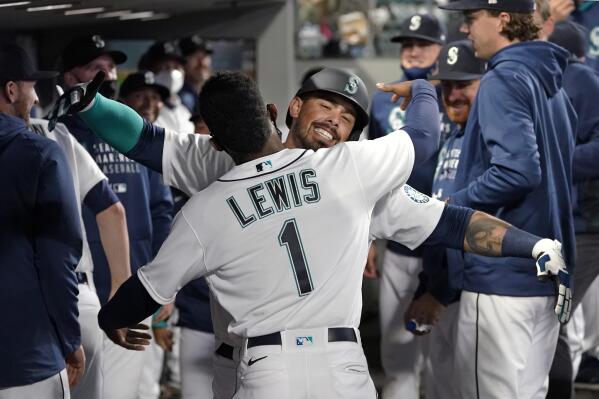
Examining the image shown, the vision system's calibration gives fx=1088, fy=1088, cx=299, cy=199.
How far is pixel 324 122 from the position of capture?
11.7ft

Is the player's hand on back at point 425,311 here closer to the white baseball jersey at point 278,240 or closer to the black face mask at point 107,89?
the white baseball jersey at point 278,240

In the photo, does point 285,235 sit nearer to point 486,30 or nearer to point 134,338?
point 134,338

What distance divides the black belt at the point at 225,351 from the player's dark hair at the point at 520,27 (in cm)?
165

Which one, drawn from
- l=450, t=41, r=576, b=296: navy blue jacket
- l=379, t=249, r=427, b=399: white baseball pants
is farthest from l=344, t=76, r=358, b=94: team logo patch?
l=379, t=249, r=427, b=399: white baseball pants

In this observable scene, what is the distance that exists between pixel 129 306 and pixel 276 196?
54 centimetres

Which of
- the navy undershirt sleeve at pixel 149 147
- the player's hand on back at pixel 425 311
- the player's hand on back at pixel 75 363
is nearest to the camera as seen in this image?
the navy undershirt sleeve at pixel 149 147

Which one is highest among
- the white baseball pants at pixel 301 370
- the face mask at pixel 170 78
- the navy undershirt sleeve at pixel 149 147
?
the navy undershirt sleeve at pixel 149 147

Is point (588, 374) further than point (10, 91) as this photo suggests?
Yes

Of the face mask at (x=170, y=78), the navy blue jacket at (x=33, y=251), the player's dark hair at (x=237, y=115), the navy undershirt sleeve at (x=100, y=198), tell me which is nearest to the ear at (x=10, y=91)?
the navy blue jacket at (x=33, y=251)

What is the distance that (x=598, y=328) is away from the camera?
253 inches

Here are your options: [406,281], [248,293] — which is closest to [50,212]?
[248,293]

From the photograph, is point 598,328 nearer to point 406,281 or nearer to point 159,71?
point 406,281

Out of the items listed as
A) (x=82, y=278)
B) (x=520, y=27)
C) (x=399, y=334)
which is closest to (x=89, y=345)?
(x=82, y=278)

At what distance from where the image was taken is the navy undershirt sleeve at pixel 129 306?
318 centimetres
